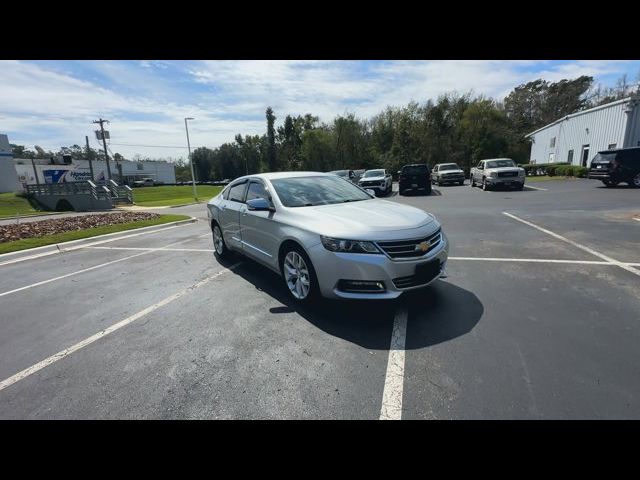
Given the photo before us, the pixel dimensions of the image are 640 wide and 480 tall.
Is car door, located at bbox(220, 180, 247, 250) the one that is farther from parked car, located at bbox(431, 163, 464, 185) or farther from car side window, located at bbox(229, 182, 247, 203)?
parked car, located at bbox(431, 163, 464, 185)

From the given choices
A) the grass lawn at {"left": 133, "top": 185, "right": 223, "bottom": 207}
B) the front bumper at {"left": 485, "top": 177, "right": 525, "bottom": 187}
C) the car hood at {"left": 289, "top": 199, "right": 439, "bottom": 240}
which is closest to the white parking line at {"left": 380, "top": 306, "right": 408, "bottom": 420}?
the car hood at {"left": 289, "top": 199, "right": 439, "bottom": 240}

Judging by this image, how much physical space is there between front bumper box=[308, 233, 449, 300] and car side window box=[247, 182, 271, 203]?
167 centimetres

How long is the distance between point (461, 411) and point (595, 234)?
286 inches

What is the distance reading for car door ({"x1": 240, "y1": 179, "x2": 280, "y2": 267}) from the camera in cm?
448

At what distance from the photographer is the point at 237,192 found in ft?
19.5

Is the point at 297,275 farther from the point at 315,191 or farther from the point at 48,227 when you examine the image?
the point at 48,227

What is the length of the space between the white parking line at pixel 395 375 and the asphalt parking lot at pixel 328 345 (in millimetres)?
14

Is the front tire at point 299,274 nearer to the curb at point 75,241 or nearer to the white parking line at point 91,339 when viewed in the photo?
the white parking line at point 91,339

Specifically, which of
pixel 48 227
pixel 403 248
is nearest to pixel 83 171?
pixel 48 227

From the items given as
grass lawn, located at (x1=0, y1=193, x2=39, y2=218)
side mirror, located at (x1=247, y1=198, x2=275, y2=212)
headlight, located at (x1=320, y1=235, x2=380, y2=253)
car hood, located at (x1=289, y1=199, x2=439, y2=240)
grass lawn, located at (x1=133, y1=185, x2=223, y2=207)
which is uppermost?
A: side mirror, located at (x1=247, y1=198, x2=275, y2=212)

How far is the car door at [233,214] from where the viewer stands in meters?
5.59

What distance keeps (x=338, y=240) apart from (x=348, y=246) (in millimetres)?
128
